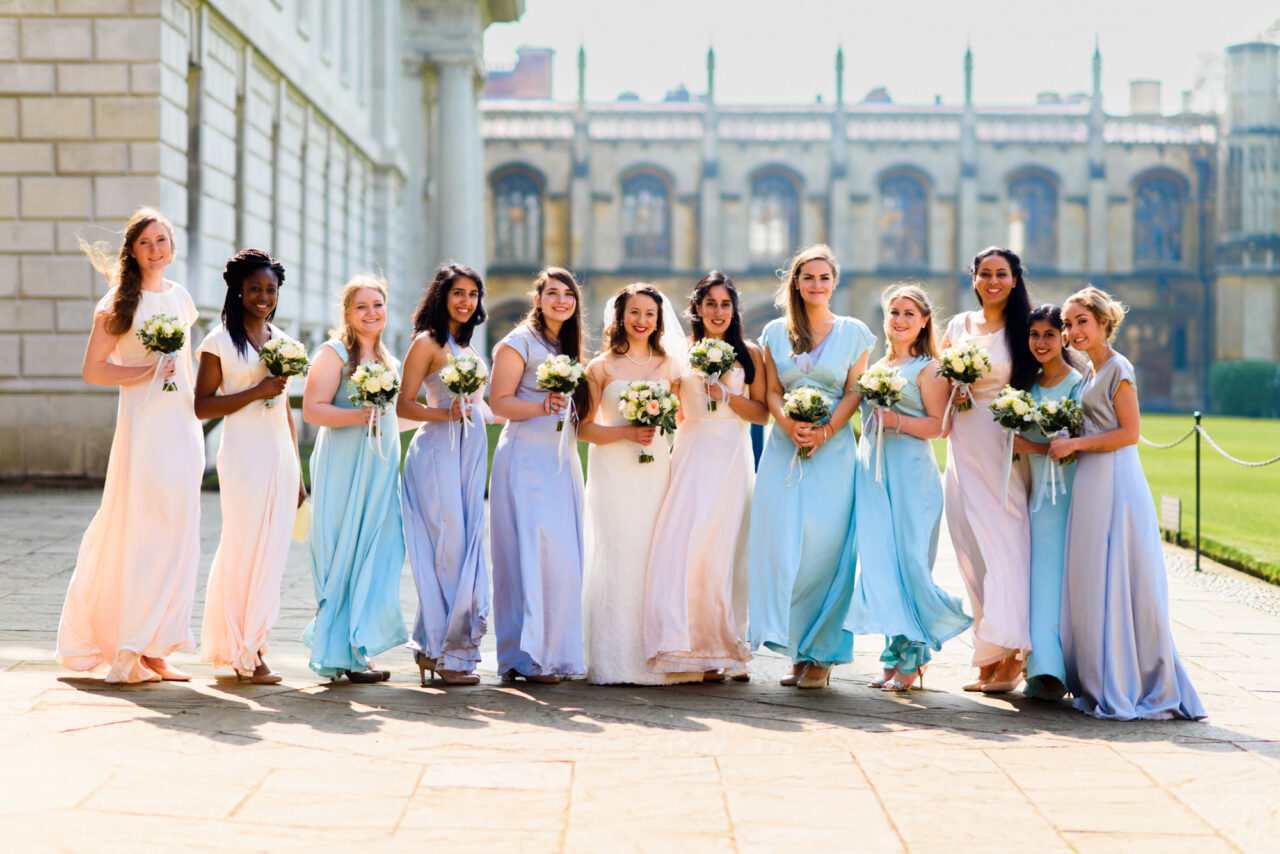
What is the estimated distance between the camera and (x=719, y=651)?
6.01 metres

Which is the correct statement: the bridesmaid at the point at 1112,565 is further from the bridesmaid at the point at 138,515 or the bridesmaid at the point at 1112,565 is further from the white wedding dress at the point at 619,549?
the bridesmaid at the point at 138,515

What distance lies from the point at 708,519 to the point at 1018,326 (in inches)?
67.6

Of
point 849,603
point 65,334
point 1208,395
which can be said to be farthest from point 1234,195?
point 849,603

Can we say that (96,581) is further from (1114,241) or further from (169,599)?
(1114,241)

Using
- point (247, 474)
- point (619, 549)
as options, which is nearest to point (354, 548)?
point (247, 474)

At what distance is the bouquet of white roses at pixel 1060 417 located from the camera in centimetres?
564

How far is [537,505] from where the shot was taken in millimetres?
6023

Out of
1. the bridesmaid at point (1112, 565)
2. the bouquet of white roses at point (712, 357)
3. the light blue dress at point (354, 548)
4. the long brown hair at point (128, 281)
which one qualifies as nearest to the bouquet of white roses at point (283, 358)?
the light blue dress at point (354, 548)

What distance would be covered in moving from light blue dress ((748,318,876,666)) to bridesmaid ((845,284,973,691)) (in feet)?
0.34

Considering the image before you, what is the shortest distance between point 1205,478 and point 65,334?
581 inches

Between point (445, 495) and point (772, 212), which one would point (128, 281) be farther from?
point (772, 212)

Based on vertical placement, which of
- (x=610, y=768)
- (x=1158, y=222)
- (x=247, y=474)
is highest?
(x=1158, y=222)

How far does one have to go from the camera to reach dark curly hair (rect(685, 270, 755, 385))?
618 cm

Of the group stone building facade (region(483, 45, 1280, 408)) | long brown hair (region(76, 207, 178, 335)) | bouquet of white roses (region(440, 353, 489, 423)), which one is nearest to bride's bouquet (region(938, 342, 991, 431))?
bouquet of white roses (region(440, 353, 489, 423))
